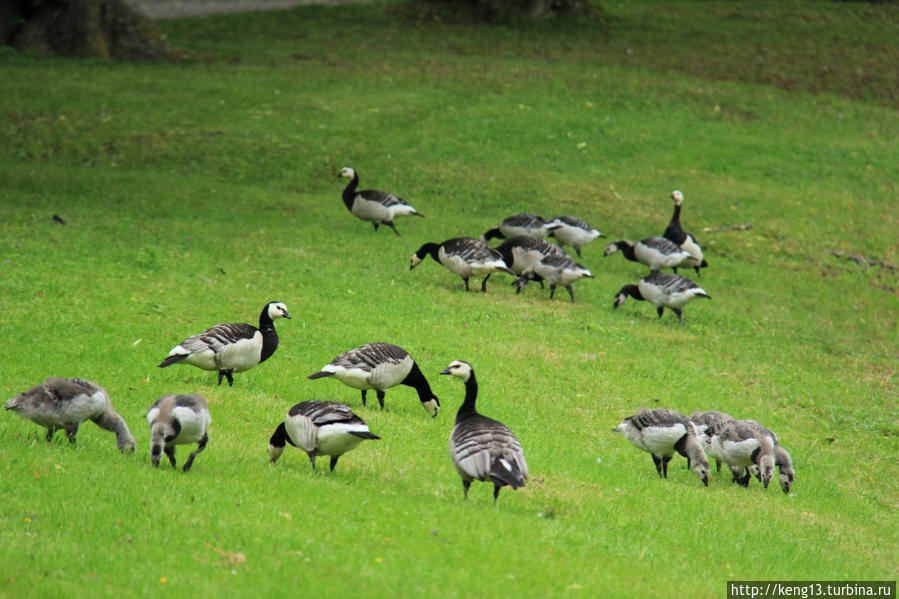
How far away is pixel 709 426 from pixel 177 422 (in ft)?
→ 24.4

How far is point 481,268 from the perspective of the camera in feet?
67.9

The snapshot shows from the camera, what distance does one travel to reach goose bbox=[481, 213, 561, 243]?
24203 millimetres

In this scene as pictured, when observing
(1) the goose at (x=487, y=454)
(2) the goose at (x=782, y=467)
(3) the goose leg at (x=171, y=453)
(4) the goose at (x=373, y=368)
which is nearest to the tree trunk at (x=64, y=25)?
(4) the goose at (x=373, y=368)

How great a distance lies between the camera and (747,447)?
12.0 metres

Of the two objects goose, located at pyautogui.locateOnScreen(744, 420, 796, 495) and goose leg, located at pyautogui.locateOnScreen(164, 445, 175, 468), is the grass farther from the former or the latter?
goose leg, located at pyautogui.locateOnScreen(164, 445, 175, 468)

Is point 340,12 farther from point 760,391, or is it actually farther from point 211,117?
point 760,391

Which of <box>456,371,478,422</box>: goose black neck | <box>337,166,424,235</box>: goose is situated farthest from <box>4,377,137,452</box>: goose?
<box>337,166,424,235</box>: goose

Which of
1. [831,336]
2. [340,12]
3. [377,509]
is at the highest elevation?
[340,12]

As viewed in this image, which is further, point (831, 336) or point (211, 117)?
point (211, 117)

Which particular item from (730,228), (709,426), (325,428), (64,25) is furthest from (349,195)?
(64,25)

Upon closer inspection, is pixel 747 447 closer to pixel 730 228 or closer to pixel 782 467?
pixel 782 467

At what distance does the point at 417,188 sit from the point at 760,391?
15412 millimetres

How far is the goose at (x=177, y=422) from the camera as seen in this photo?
905 cm

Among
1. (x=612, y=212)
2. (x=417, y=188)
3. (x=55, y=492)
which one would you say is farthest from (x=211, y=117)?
(x=55, y=492)
